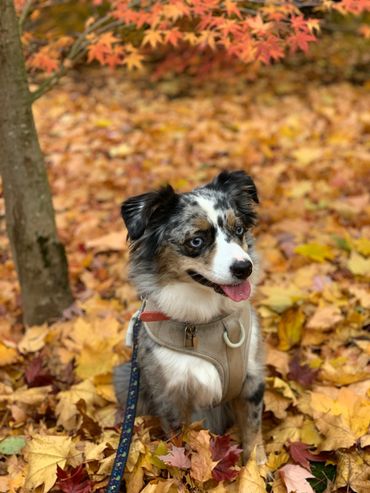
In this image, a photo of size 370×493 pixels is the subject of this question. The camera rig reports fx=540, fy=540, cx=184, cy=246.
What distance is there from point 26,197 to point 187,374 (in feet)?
6.79

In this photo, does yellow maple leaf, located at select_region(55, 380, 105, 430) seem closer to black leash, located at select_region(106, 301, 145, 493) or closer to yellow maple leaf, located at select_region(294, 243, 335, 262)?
black leash, located at select_region(106, 301, 145, 493)

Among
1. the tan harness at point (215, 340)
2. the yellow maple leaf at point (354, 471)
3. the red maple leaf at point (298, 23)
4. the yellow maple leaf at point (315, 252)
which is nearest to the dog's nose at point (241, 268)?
the tan harness at point (215, 340)

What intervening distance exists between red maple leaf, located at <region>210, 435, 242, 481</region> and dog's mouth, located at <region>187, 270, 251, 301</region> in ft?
2.51

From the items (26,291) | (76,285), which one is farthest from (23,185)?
(76,285)

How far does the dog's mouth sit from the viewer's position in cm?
287

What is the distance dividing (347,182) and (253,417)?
3.81 metres

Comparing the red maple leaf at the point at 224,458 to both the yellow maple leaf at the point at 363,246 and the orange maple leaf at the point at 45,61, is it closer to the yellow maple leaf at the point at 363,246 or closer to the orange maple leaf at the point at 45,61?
the yellow maple leaf at the point at 363,246

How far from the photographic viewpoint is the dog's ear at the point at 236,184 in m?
3.23

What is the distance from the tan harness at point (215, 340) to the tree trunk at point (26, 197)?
5.63 feet

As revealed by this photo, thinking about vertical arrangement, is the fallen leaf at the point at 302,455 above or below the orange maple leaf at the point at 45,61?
below

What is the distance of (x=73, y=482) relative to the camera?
2867mm

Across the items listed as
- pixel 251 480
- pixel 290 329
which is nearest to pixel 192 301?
pixel 251 480

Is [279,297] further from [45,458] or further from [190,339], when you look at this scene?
[45,458]

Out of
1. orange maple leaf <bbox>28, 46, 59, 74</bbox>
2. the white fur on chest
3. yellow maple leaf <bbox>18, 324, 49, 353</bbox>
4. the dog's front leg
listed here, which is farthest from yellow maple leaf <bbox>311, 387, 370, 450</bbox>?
orange maple leaf <bbox>28, 46, 59, 74</bbox>
